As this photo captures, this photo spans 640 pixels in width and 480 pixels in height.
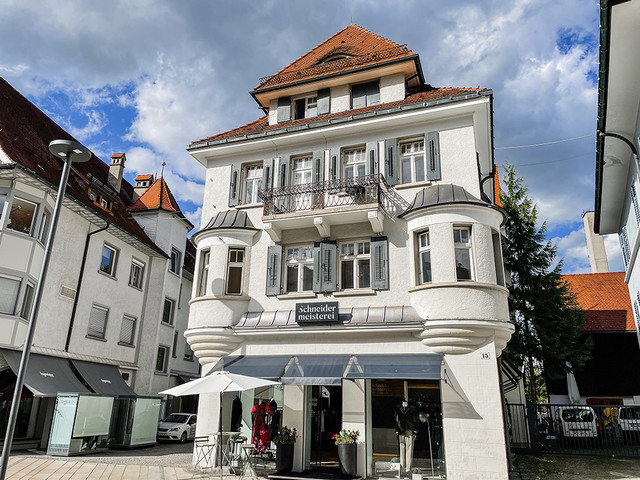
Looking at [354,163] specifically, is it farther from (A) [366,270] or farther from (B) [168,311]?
(B) [168,311]

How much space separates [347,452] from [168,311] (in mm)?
20314

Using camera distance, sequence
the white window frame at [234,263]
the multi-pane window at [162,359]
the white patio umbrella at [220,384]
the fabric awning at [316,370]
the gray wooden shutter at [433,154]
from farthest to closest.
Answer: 1. the multi-pane window at [162,359]
2. the white window frame at [234,263]
3. the gray wooden shutter at [433,154]
4. the fabric awning at [316,370]
5. the white patio umbrella at [220,384]

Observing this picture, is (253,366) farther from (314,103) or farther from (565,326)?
(565,326)

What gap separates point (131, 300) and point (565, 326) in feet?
74.8

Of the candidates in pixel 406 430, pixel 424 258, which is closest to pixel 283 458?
pixel 406 430

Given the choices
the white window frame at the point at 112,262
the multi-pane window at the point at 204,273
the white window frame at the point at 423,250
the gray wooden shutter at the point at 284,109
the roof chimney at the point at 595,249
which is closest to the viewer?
the white window frame at the point at 423,250

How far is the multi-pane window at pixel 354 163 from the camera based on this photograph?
16.5 metres

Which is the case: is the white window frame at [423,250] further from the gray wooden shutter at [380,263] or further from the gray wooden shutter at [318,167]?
the gray wooden shutter at [318,167]

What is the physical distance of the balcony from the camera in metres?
15.0

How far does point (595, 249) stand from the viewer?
3728cm

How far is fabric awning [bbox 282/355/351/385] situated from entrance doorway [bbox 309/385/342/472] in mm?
1047

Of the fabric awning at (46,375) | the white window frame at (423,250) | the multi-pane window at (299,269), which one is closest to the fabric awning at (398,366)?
the white window frame at (423,250)

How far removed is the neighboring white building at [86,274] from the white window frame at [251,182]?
868cm

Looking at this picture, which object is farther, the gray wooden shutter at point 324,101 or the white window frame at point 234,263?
the gray wooden shutter at point 324,101
